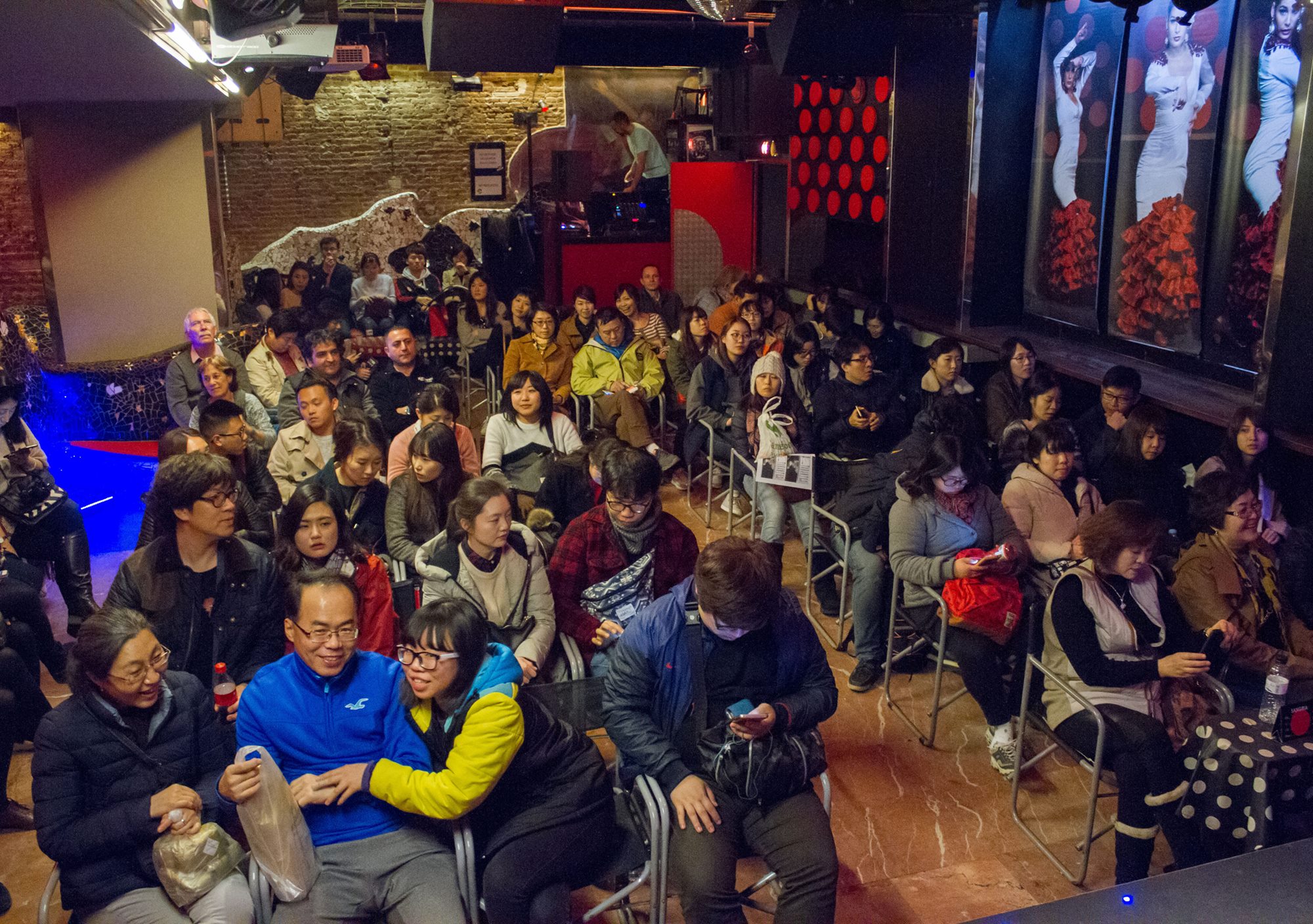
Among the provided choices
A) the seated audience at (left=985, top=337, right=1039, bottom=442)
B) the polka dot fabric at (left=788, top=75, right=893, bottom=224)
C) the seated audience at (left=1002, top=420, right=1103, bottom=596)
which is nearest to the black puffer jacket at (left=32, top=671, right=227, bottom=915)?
the seated audience at (left=1002, top=420, right=1103, bottom=596)

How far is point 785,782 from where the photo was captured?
290 centimetres

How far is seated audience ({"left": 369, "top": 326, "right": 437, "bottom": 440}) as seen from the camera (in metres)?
6.45

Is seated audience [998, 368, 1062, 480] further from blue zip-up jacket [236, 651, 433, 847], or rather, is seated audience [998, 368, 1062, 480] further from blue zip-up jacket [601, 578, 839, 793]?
blue zip-up jacket [236, 651, 433, 847]

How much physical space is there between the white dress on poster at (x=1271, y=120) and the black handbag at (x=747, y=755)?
4.24m

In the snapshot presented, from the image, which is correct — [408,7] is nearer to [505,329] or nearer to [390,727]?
[505,329]

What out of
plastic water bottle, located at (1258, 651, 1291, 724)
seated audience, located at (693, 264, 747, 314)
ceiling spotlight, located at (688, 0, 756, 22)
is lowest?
plastic water bottle, located at (1258, 651, 1291, 724)

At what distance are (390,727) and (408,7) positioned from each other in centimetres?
931

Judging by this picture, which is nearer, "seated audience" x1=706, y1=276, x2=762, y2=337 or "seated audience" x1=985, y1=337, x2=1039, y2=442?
"seated audience" x1=985, y1=337, x2=1039, y2=442

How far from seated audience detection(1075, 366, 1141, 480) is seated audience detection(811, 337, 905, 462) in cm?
93

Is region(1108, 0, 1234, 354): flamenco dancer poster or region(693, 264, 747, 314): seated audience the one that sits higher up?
region(1108, 0, 1234, 354): flamenco dancer poster

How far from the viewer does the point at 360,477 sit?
436cm

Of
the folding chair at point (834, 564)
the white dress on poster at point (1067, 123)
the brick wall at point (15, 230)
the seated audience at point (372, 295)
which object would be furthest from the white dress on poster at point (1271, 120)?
the brick wall at point (15, 230)

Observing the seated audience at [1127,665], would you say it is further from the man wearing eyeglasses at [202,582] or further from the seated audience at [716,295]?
the seated audience at [716,295]

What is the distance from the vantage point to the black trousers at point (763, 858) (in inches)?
110
